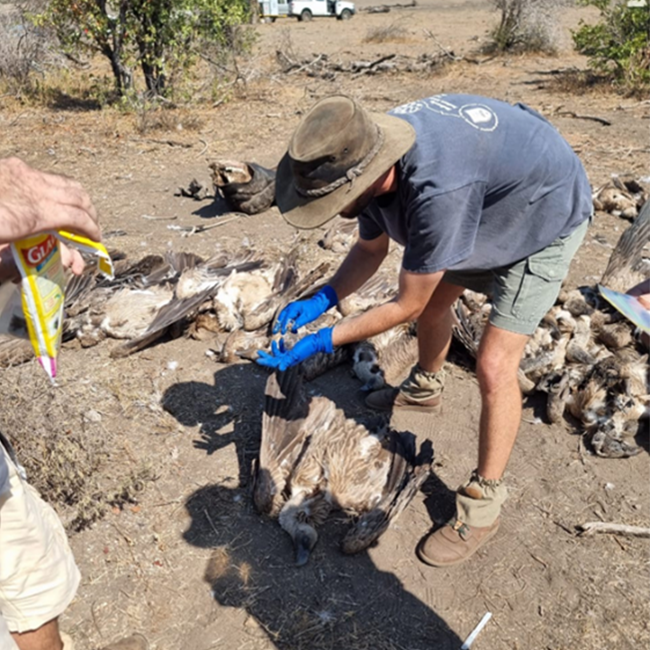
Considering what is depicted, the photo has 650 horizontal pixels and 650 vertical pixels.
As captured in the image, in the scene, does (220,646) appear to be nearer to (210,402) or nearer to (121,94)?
(210,402)

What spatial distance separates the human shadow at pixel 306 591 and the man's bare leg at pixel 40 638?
0.76m

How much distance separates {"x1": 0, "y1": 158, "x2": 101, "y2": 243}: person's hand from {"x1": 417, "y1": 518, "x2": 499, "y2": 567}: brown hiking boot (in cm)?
203

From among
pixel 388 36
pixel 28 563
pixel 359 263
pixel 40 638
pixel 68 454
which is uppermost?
pixel 359 263

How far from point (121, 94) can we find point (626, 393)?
917cm

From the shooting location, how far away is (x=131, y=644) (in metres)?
2.52

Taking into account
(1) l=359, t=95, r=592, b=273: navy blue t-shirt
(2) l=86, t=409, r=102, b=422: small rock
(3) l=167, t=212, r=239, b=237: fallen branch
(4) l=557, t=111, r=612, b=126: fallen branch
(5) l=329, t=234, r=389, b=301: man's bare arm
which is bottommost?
(4) l=557, t=111, r=612, b=126: fallen branch

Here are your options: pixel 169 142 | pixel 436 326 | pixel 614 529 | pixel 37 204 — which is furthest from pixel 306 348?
pixel 169 142

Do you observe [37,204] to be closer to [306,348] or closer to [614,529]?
[306,348]

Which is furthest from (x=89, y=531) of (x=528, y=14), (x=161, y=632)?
(x=528, y=14)

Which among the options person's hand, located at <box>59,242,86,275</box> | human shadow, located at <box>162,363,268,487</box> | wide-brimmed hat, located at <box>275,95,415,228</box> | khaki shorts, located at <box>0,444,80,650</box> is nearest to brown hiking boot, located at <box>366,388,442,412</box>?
human shadow, located at <box>162,363,268,487</box>

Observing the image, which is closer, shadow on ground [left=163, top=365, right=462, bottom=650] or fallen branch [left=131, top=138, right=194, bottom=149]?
shadow on ground [left=163, top=365, right=462, bottom=650]

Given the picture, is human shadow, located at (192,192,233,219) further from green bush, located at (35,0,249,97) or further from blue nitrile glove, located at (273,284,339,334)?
green bush, located at (35,0,249,97)

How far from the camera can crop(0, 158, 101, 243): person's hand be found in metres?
1.52

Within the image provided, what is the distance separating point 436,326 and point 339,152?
1.48m
